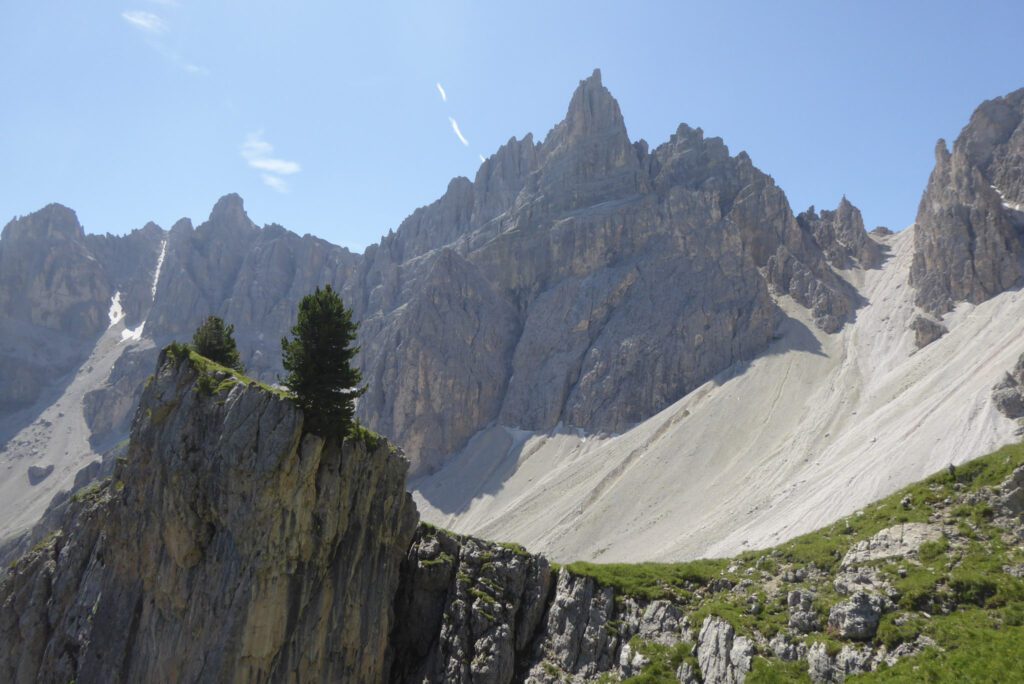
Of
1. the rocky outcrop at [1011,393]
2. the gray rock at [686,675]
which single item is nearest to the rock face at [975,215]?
the rocky outcrop at [1011,393]

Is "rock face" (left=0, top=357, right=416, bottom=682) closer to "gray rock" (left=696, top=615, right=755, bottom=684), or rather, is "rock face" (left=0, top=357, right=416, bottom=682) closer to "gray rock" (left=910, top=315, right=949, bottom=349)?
"gray rock" (left=696, top=615, right=755, bottom=684)

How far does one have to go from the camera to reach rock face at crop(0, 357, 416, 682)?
79.9 feet

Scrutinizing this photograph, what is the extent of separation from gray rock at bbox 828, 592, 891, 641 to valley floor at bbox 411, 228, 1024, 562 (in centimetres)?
4094

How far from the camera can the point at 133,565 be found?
1093 inches

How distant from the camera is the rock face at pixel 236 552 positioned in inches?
959

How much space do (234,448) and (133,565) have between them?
7293 millimetres

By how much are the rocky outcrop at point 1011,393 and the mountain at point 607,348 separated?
4.08 ft

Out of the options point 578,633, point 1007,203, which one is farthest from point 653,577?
point 1007,203

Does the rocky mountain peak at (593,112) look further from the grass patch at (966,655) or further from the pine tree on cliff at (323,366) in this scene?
the grass patch at (966,655)

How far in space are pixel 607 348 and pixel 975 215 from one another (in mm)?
61900

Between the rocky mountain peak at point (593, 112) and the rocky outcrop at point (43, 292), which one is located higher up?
the rocky mountain peak at point (593, 112)

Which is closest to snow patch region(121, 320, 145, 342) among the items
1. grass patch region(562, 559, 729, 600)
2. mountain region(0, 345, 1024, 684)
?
mountain region(0, 345, 1024, 684)

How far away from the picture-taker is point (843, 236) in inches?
5679

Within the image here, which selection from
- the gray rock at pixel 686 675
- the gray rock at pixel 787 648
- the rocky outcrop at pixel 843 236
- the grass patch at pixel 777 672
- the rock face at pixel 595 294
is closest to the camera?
the grass patch at pixel 777 672
